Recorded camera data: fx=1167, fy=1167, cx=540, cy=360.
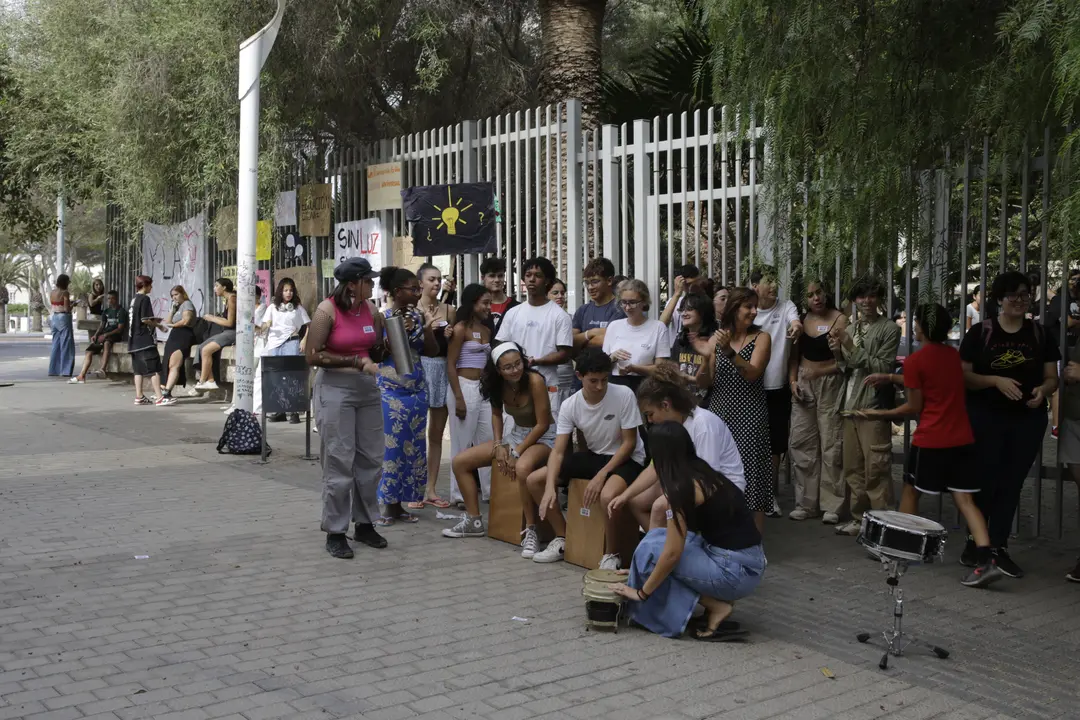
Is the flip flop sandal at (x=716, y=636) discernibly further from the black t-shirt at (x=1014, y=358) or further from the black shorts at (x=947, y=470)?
the black t-shirt at (x=1014, y=358)

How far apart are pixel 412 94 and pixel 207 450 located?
Result: 260 inches

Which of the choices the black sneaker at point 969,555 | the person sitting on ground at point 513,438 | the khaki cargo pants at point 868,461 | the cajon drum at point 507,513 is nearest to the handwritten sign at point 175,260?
the person sitting on ground at point 513,438

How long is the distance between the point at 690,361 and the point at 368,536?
2.38 metres

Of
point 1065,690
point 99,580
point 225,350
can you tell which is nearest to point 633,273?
point 99,580

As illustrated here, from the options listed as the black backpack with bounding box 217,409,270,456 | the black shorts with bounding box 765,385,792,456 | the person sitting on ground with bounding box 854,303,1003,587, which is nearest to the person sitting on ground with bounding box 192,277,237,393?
the black backpack with bounding box 217,409,270,456

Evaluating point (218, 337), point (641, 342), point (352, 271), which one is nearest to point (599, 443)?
point (641, 342)

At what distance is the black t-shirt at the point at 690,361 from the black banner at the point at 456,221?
12.7ft

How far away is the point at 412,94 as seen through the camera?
16.2 meters

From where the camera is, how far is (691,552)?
544cm

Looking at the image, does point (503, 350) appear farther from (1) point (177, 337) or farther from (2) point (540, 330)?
(1) point (177, 337)

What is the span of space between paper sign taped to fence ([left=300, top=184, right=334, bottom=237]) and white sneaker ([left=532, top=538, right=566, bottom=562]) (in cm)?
802

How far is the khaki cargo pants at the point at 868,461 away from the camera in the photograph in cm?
773

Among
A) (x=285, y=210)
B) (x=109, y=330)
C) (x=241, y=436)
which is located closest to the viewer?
(x=241, y=436)

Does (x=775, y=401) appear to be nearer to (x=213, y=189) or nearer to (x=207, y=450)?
(x=207, y=450)
